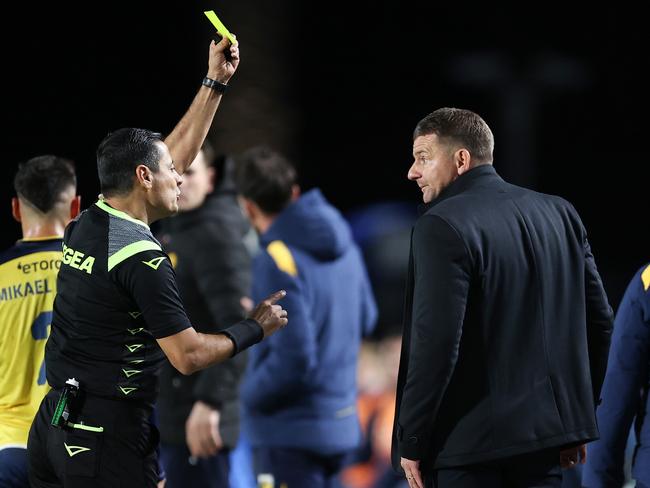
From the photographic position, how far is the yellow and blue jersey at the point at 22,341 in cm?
390

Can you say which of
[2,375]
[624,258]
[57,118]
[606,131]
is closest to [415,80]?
[606,131]

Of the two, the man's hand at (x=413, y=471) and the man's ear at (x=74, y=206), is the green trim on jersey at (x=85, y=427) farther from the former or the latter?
the man's ear at (x=74, y=206)

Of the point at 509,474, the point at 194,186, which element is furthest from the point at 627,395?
the point at 194,186

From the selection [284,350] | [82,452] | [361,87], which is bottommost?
[82,452]

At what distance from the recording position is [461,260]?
3.22 meters

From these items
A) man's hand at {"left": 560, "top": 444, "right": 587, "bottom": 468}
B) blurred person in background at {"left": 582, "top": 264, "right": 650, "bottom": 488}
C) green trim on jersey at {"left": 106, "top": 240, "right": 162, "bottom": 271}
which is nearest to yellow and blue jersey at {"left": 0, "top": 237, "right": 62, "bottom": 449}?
green trim on jersey at {"left": 106, "top": 240, "right": 162, "bottom": 271}

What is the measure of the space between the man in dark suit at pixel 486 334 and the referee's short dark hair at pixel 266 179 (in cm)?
195

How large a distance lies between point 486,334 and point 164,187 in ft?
3.75

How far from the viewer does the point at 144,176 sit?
3531mm

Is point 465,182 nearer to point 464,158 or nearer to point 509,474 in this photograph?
point 464,158

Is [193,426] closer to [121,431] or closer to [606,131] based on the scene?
[121,431]

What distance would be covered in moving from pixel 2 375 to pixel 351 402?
1988 millimetres

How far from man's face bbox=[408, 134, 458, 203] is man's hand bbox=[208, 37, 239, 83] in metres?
0.87

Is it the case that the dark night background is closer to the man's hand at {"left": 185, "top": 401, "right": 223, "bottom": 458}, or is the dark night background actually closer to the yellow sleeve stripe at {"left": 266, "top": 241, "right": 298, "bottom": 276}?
the yellow sleeve stripe at {"left": 266, "top": 241, "right": 298, "bottom": 276}
